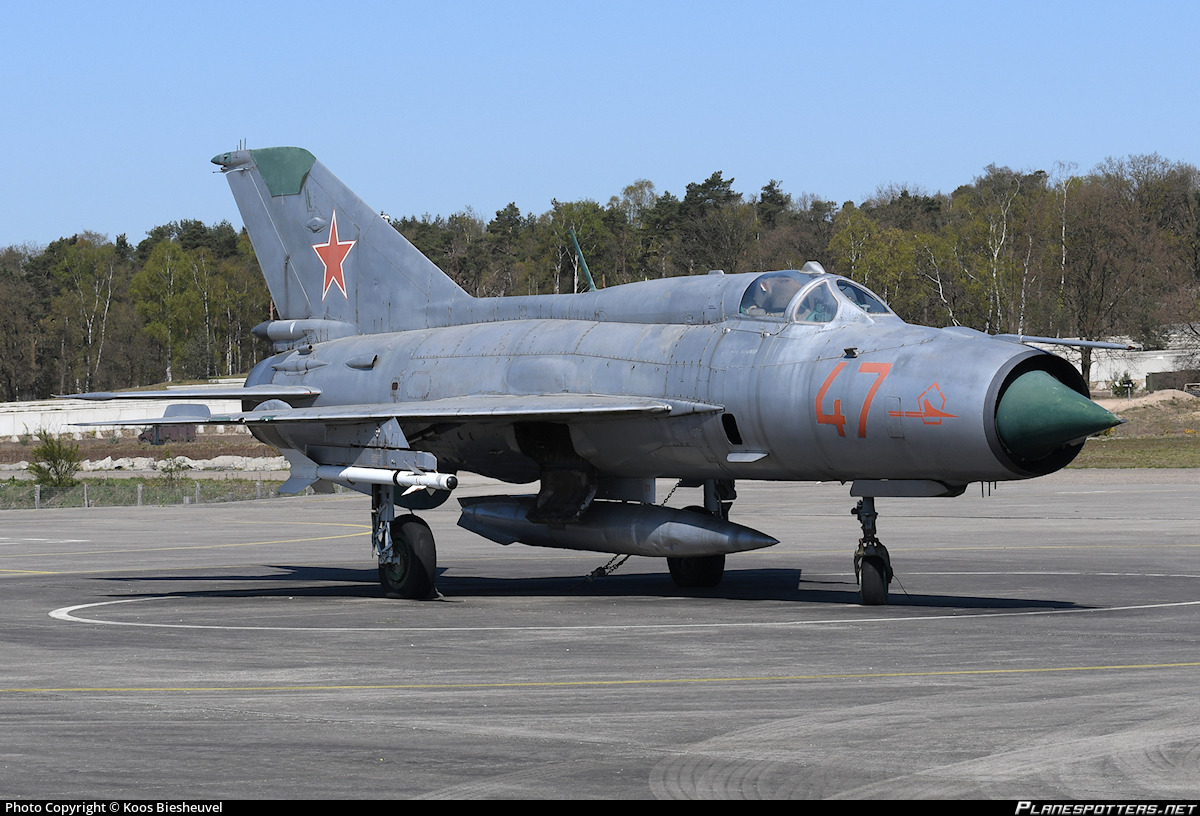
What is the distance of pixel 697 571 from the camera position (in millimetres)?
18828

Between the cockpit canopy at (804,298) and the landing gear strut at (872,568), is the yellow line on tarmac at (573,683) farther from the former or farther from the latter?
the cockpit canopy at (804,298)

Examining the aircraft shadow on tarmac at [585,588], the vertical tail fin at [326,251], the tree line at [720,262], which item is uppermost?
the tree line at [720,262]

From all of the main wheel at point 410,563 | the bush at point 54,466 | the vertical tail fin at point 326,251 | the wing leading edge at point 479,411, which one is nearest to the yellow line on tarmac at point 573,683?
the wing leading edge at point 479,411

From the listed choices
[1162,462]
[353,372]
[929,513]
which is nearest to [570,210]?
[1162,462]

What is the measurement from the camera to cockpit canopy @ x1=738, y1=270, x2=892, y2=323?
52.4ft

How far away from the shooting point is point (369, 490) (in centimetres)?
1869

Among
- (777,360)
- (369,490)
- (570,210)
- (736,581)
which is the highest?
(570,210)

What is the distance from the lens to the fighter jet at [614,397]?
14.2m

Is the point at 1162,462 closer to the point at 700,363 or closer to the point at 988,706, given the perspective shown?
the point at 700,363

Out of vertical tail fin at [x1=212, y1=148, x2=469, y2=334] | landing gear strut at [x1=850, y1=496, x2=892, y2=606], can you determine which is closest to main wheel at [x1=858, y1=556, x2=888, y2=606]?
landing gear strut at [x1=850, y1=496, x2=892, y2=606]

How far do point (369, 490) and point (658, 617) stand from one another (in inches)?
210

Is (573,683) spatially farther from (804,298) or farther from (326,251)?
(326,251)

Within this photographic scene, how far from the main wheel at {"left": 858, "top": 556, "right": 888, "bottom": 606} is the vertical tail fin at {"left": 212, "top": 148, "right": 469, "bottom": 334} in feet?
27.6

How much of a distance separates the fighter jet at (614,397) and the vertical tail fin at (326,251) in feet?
0.13
